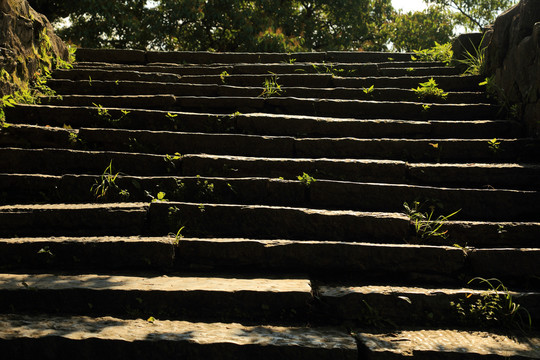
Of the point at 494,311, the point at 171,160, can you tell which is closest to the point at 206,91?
the point at 171,160

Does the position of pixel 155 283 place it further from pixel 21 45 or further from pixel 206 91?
pixel 21 45

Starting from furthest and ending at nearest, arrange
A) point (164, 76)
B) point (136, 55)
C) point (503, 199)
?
point (136, 55)
point (164, 76)
point (503, 199)

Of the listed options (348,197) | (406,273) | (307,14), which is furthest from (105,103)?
(307,14)

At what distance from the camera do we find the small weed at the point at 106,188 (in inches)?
144

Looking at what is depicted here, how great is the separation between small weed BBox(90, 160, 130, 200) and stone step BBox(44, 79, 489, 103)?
1958 millimetres

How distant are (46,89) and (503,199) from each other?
493 cm

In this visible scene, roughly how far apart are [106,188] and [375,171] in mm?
2263

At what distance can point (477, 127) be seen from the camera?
181 inches

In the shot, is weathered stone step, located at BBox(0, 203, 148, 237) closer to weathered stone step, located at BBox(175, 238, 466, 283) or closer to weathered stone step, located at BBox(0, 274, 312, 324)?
weathered stone step, located at BBox(175, 238, 466, 283)

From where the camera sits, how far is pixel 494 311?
270 centimetres

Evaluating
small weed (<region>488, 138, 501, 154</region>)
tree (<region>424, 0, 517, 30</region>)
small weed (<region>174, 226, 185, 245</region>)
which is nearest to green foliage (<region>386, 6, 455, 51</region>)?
tree (<region>424, 0, 517, 30</region>)

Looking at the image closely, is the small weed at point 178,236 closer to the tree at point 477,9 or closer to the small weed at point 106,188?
the small weed at point 106,188

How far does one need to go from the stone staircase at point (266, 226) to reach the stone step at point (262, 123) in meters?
0.02

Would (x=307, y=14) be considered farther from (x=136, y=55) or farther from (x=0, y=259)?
(x=0, y=259)
